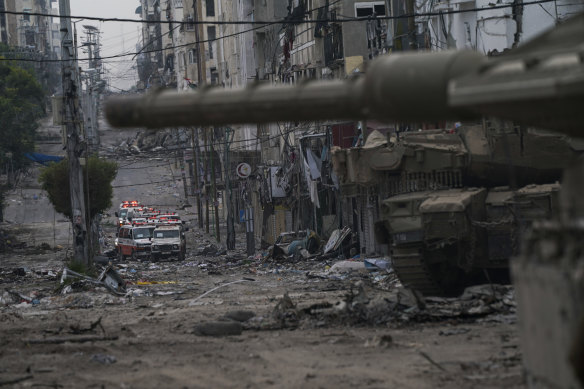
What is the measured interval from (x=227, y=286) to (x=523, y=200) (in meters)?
10.2

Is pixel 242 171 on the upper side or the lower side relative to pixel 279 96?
lower

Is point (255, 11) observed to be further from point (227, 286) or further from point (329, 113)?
point (329, 113)

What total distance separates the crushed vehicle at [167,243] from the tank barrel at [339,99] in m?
34.5

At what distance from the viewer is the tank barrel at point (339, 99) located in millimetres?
7117

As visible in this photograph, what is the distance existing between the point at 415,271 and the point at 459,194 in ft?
4.92

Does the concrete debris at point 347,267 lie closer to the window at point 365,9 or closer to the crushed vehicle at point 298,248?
the crushed vehicle at point 298,248

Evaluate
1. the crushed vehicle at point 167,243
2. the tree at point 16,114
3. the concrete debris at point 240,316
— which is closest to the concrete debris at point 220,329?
the concrete debris at point 240,316

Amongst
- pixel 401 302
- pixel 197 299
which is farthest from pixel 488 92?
pixel 197 299

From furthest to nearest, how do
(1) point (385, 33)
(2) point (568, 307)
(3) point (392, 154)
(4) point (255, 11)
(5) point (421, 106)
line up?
(4) point (255, 11)
(1) point (385, 33)
(3) point (392, 154)
(5) point (421, 106)
(2) point (568, 307)

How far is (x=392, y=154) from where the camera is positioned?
1873 centimetres

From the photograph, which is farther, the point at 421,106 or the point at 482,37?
the point at 482,37

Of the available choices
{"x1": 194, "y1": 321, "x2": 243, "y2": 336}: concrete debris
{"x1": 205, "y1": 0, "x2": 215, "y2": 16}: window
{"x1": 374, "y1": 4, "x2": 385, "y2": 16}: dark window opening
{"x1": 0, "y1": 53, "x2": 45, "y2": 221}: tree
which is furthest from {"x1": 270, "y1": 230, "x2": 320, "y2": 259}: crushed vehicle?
{"x1": 205, "y1": 0, "x2": 215, "y2": 16}: window

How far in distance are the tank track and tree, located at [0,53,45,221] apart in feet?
181

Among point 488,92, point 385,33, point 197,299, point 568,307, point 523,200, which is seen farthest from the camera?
point 385,33
